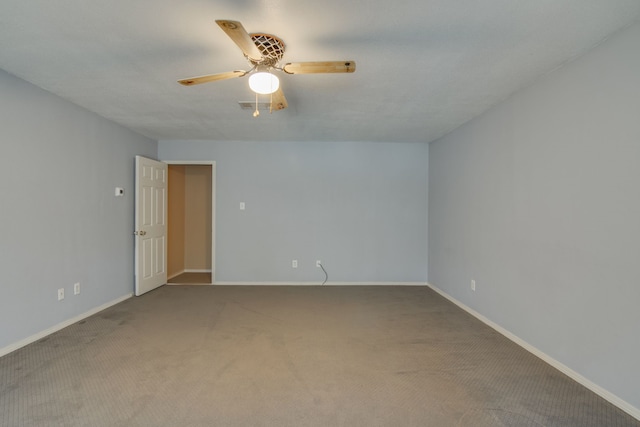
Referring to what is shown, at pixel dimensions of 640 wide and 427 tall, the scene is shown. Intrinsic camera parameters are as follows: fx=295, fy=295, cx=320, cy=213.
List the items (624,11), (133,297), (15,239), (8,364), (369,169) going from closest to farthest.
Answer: (624,11) → (8,364) → (15,239) → (133,297) → (369,169)

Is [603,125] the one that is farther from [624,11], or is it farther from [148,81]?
[148,81]

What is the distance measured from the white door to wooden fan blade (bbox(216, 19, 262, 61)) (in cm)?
310

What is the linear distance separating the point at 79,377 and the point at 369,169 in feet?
13.7

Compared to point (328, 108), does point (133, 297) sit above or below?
below

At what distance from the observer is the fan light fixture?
1.86 metres

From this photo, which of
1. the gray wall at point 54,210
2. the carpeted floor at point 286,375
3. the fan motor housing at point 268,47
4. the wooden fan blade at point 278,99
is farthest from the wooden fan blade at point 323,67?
the gray wall at point 54,210

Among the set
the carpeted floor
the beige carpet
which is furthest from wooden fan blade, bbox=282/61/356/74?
the beige carpet

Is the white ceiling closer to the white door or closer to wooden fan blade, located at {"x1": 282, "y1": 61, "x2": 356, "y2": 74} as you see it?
wooden fan blade, located at {"x1": 282, "y1": 61, "x2": 356, "y2": 74}

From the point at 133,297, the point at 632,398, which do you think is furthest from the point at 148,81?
the point at 632,398

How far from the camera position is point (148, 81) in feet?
8.41

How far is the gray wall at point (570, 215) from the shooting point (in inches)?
70.9

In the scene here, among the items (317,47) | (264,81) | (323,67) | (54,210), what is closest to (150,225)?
(54,210)

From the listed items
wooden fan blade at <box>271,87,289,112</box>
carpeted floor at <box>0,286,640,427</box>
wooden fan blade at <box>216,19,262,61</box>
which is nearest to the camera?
wooden fan blade at <box>216,19,262,61</box>

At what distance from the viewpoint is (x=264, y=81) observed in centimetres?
187
